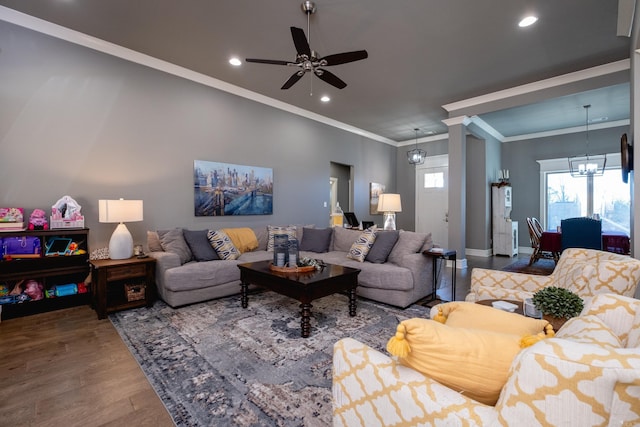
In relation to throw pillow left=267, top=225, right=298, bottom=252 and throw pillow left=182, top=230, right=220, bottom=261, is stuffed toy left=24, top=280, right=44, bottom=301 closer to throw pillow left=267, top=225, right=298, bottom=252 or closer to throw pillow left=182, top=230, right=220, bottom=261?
throw pillow left=182, top=230, right=220, bottom=261

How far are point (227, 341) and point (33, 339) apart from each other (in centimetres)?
167

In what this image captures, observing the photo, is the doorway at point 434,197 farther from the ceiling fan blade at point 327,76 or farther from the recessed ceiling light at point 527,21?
the ceiling fan blade at point 327,76

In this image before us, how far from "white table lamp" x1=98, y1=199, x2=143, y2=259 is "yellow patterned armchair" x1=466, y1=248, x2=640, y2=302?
3.50m

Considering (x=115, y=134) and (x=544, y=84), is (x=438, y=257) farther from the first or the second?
(x=115, y=134)

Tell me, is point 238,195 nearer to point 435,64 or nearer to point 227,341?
point 227,341

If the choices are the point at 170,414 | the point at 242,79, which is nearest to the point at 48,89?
the point at 242,79

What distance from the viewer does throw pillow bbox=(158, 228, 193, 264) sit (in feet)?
12.0

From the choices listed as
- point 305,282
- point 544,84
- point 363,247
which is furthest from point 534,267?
point 305,282

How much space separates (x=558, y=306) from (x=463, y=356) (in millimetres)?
1086

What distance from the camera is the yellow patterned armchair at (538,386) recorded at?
0.60 meters

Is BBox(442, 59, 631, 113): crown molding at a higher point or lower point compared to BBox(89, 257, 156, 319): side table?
higher

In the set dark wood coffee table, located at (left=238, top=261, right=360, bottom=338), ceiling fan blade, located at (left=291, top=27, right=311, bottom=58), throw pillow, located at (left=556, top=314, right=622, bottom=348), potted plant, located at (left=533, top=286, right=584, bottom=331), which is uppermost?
ceiling fan blade, located at (left=291, top=27, right=311, bottom=58)

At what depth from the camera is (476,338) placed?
2.95ft

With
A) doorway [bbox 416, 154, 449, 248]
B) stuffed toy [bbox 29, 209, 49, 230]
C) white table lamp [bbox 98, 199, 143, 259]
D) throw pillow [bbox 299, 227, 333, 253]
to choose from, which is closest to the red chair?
doorway [bbox 416, 154, 449, 248]
